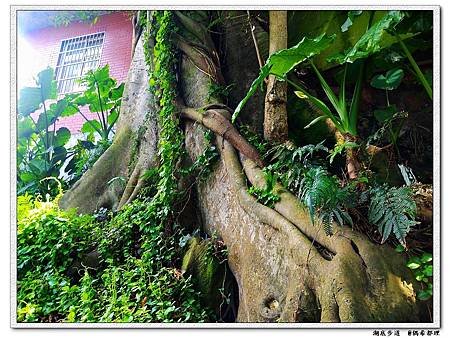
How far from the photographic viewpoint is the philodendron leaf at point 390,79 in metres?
2.26

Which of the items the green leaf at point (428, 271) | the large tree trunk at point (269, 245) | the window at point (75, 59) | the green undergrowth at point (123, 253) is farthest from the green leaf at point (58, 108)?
the green leaf at point (428, 271)

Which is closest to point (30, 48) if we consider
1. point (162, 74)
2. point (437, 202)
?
point (162, 74)

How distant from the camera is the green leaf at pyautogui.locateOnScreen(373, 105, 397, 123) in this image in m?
2.37

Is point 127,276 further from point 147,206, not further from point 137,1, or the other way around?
point 137,1

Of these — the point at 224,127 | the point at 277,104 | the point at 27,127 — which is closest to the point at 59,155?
the point at 27,127

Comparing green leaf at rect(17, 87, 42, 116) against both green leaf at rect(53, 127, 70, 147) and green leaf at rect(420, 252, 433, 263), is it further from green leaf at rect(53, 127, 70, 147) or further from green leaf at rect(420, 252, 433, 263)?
green leaf at rect(420, 252, 433, 263)

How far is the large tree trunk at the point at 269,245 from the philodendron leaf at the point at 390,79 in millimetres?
825

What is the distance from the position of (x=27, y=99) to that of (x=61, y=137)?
47.4 inches

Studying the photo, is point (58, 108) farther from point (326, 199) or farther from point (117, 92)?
point (326, 199)

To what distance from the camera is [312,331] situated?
1.79 meters

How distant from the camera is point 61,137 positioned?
358 centimetres

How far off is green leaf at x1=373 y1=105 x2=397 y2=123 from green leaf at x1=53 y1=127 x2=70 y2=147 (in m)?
2.62

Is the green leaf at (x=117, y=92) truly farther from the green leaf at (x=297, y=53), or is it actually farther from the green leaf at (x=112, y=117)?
the green leaf at (x=297, y=53)

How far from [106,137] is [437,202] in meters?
2.91
